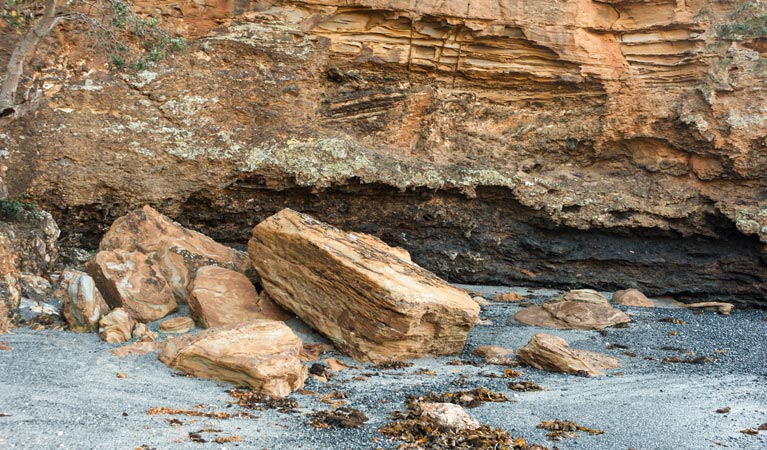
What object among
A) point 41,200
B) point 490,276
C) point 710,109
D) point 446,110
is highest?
point 710,109

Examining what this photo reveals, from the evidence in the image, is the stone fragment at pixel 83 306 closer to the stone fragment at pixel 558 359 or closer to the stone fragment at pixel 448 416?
the stone fragment at pixel 448 416

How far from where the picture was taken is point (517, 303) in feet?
33.6

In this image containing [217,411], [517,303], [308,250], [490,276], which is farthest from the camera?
[490,276]

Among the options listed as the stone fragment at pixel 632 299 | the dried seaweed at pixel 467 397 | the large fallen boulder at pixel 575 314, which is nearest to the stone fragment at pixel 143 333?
the dried seaweed at pixel 467 397

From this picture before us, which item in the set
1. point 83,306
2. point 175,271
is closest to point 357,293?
point 175,271

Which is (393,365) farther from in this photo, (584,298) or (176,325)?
(584,298)

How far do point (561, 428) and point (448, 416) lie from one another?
0.87m

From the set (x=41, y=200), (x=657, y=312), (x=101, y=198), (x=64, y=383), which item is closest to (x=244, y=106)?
(x=101, y=198)

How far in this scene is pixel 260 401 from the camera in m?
5.11

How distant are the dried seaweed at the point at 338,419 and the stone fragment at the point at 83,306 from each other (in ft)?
10.6

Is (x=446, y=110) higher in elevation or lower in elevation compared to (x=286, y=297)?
higher

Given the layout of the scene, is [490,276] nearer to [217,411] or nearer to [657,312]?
[657,312]

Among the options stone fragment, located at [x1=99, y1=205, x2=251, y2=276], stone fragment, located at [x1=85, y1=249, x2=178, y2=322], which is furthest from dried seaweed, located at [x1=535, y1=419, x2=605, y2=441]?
stone fragment, located at [x1=99, y1=205, x2=251, y2=276]

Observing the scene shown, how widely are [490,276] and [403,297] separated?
5.39m
